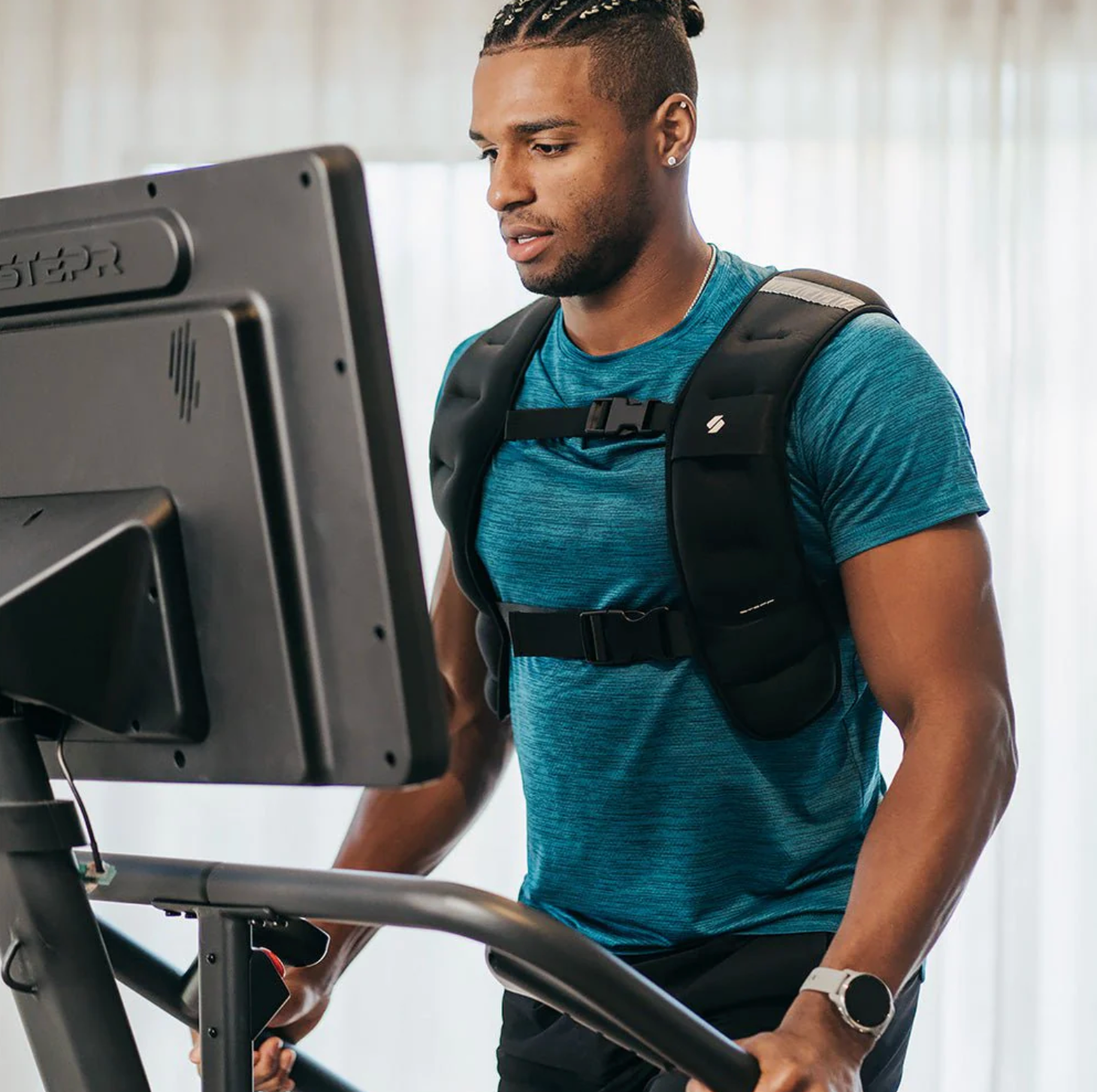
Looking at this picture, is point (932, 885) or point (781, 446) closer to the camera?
point (932, 885)

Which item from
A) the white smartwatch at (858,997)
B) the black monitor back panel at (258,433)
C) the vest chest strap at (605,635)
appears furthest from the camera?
the vest chest strap at (605,635)

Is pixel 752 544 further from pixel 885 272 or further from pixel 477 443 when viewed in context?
pixel 885 272

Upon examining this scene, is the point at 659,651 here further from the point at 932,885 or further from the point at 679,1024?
the point at 679,1024

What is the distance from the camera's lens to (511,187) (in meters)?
1.39

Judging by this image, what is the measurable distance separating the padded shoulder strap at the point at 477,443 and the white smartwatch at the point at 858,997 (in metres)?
0.54

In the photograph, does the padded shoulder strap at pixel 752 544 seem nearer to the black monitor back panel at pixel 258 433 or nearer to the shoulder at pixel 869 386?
the shoulder at pixel 869 386

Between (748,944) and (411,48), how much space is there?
2.26 meters

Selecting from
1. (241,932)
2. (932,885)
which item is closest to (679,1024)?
(241,932)

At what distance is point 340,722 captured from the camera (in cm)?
74

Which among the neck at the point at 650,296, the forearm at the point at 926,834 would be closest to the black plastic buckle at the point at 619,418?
the neck at the point at 650,296

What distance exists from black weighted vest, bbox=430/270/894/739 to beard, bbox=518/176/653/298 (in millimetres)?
123

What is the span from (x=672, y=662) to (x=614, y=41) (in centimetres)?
59

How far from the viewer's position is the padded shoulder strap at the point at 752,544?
1.28m

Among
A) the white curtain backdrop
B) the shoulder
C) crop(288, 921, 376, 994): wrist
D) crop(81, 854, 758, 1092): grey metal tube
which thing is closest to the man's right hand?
crop(288, 921, 376, 994): wrist
